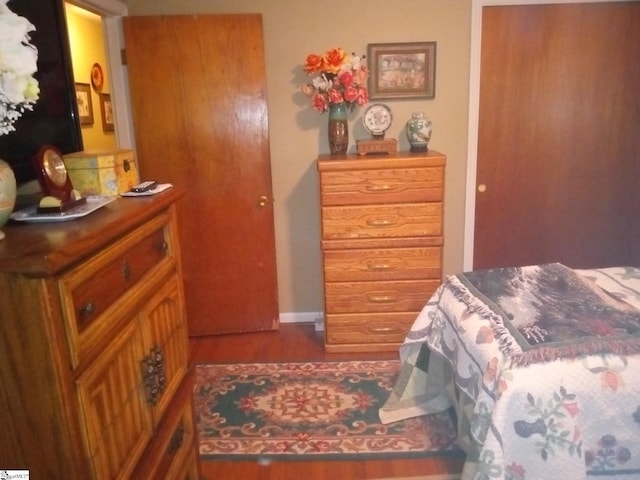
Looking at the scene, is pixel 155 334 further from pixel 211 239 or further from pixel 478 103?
pixel 478 103

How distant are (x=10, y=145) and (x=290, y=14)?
2162 mm

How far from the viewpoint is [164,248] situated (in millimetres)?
1423

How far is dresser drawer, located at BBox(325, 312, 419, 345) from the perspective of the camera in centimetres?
284

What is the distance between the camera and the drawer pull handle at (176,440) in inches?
55.7

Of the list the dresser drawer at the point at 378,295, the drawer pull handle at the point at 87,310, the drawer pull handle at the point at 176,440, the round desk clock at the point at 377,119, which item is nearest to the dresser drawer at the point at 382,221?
the dresser drawer at the point at 378,295

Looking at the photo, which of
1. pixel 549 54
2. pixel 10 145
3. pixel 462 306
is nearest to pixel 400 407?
pixel 462 306

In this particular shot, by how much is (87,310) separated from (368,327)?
2.07 metres

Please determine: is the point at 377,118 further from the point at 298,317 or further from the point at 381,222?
the point at 298,317

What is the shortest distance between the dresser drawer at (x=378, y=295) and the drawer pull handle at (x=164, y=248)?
146 cm

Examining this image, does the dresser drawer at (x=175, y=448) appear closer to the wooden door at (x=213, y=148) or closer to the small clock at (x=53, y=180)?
the small clock at (x=53, y=180)

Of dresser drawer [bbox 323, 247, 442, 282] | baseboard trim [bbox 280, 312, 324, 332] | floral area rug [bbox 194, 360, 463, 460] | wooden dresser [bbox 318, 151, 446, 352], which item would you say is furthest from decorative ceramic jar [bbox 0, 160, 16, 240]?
baseboard trim [bbox 280, 312, 324, 332]

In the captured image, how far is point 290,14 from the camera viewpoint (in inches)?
115

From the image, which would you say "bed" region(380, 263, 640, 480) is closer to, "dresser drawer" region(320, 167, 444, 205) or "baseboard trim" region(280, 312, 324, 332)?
"dresser drawer" region(320, 167, 444, 205)

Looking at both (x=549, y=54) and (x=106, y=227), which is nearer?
(x=106, y=227)
